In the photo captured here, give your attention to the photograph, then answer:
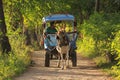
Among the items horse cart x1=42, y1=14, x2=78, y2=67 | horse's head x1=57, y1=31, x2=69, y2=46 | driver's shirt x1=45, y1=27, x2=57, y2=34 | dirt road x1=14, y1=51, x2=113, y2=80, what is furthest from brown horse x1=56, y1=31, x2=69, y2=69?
driver's shirt x1=45, y1=27, x2=57, y2=34

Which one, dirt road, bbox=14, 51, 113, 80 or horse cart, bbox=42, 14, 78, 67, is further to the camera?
horse cart, bbox=42, 14, 78, 67

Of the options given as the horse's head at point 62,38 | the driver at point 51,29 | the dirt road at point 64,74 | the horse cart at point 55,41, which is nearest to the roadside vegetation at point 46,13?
the dirt road at point 64,74

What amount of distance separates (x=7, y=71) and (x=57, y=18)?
5.31 metres

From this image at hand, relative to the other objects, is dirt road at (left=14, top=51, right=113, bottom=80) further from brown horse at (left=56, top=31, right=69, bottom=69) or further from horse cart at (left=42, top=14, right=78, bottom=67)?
horse cart at (left=42, top=14, right=78, bottom=67)

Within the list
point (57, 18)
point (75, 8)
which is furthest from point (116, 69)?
point (75, 8)

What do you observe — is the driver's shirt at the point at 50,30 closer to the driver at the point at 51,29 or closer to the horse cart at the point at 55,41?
the driver at the point at 51,29

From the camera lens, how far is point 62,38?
685 inches

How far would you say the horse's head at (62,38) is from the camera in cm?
1734

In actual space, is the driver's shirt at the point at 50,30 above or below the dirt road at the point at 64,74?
above

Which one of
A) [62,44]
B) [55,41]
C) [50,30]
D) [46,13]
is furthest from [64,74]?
[46,13]

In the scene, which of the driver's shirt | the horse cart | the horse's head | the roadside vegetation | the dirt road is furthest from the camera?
the driver's shirt

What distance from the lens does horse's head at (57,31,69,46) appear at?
17.3 metres

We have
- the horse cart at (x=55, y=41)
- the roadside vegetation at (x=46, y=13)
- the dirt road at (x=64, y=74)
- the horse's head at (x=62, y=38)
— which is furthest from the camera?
the horse cart at (x=55, y=41)

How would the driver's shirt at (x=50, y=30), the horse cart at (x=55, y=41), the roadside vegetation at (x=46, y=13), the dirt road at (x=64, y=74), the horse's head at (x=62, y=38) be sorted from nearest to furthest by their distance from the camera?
the dirt road at (x=64, y=74)
the roadside vegetation at (x=46, y=13)
the horse's head at (x=62, y=38)
the horse cart at (x=55, y=41)
the driver's shirt at (x=50, y=30)
